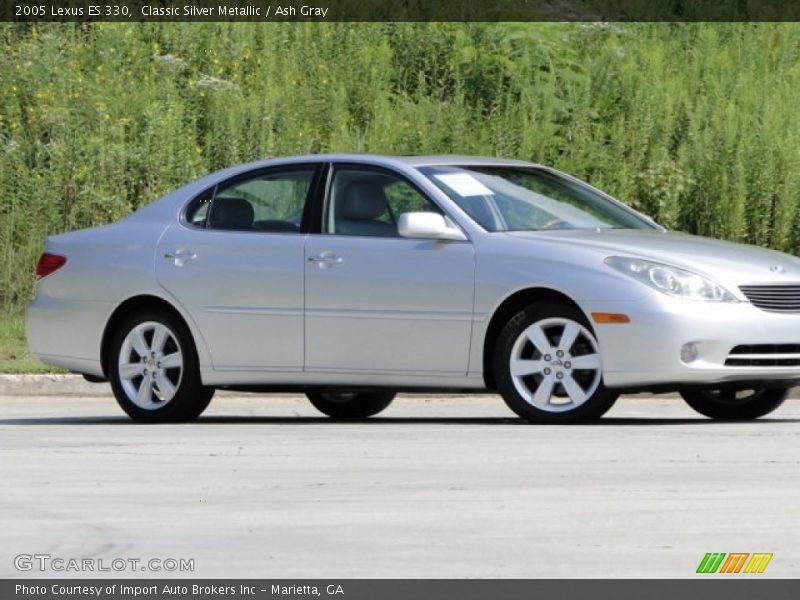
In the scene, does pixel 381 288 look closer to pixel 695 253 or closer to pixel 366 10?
pixel 695 253

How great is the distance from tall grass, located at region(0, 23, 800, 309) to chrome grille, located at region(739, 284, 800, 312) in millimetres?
9485

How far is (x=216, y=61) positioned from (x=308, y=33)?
135cm

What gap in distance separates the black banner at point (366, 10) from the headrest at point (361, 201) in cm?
1326

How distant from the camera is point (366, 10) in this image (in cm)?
2708

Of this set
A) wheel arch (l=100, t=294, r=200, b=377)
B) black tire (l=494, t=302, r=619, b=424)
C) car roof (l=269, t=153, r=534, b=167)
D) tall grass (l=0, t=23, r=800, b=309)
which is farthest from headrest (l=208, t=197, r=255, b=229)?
tall grass (l=0, t=23, r=800, b=309)

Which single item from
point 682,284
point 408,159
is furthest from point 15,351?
point 682,284

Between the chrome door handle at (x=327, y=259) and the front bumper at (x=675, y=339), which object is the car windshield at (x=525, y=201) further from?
the front bumper at (x=675, y=339)

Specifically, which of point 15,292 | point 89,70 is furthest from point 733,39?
point 15,292

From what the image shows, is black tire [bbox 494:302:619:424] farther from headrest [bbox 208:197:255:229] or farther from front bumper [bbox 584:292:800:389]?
headrest [bbox 208:197:255:229]

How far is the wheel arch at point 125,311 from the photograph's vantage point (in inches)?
534

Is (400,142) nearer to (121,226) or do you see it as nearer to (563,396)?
(121,226)

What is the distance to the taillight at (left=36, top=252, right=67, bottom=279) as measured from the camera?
13969 millimetres

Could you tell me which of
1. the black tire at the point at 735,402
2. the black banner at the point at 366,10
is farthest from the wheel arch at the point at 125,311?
the black banner at the point at 366,10

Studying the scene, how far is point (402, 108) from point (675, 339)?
13.0 m
